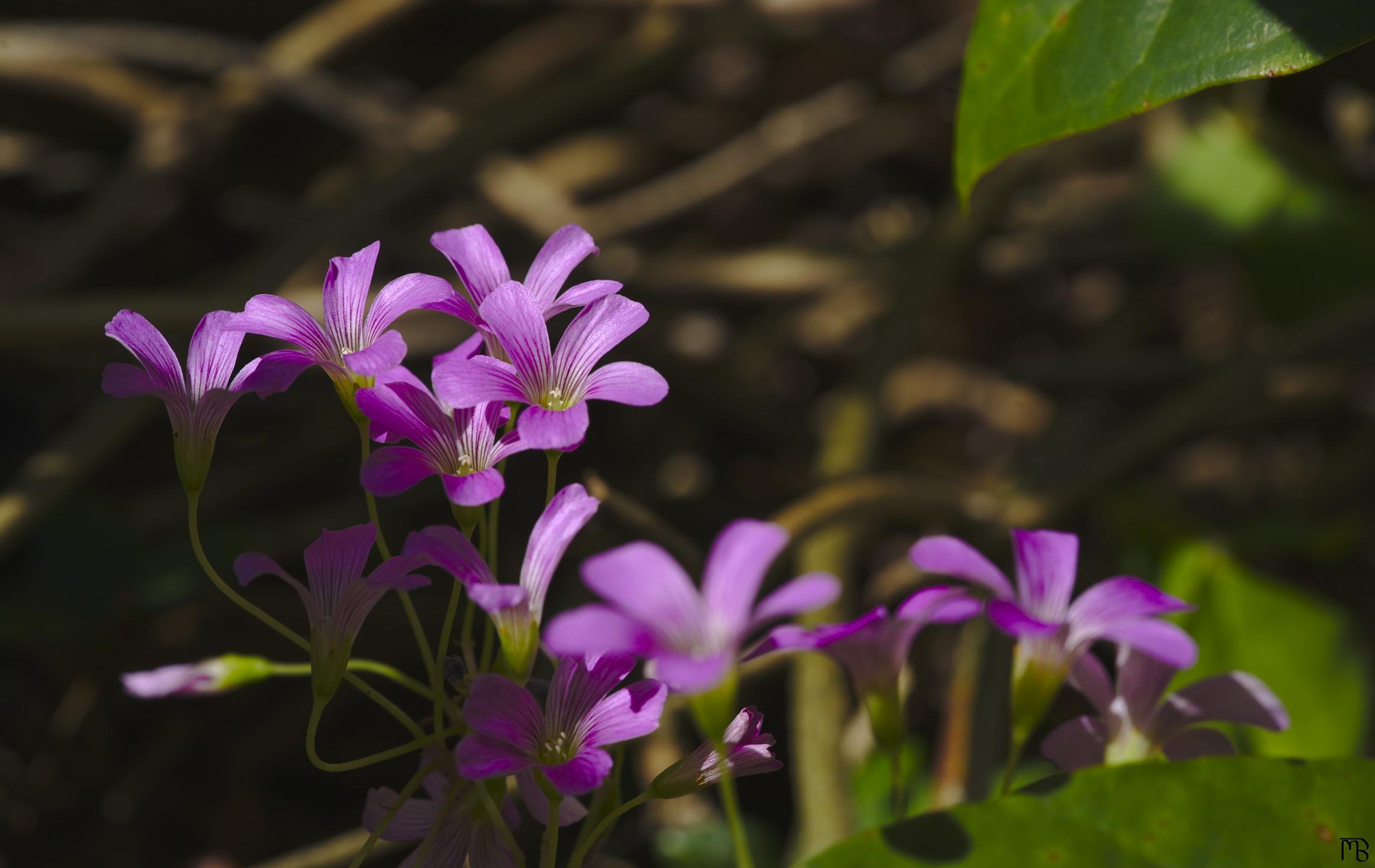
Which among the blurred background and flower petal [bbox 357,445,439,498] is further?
the blurred background

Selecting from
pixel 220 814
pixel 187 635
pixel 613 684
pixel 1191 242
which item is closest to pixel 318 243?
pixel 187 635

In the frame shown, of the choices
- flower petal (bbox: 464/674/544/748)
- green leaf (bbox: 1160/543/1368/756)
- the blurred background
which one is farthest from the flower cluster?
green leaf (bbox: 1160/543/1368/756)

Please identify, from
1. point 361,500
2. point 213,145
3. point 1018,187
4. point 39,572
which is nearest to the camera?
point 39,572

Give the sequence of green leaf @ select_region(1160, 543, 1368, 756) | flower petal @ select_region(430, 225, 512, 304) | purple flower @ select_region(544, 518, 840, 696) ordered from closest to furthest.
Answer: purple flower @ select_region(544, 518, 840, 696) < flower petal @ select_region(430, 225, 512, 304) < green leaf @ select_region(1160, 543, 1368, 756)

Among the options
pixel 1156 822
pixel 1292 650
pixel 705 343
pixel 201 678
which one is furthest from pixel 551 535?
pixel 705 343

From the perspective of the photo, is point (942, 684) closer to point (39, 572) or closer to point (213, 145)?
point (39, 572)

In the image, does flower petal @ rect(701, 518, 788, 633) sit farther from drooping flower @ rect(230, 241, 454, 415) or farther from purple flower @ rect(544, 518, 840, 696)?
drooping flower @ rect(230, 241, 454, 415)

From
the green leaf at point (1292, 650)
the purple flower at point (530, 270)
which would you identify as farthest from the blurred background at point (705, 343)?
the purple flower at point (530, 270)
